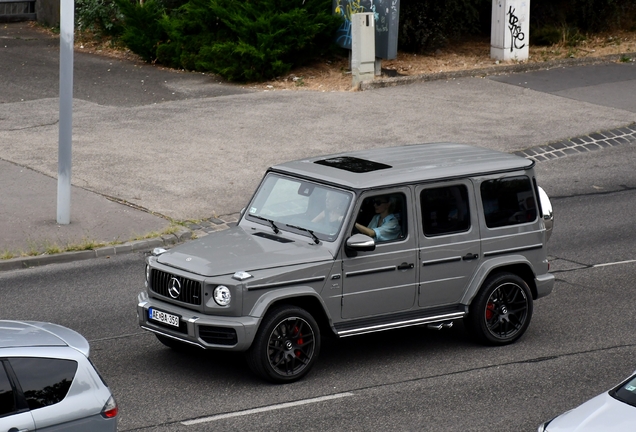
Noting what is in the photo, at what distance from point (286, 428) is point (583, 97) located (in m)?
16.2

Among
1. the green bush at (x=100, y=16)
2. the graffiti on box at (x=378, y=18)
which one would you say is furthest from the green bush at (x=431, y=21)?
the green bush at (x=100, y=16)

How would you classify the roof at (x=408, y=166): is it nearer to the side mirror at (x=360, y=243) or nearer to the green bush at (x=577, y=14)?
the side mirror at (x=360, y=243)

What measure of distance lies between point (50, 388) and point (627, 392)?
3.73 meters

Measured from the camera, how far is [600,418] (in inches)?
256

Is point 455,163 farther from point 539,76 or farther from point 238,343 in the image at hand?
point 539,76

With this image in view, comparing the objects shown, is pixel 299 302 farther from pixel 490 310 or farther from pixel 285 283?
pixel 490 310

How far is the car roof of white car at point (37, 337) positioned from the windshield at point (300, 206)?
3.15m

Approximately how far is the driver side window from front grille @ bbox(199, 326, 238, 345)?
5.25 feet

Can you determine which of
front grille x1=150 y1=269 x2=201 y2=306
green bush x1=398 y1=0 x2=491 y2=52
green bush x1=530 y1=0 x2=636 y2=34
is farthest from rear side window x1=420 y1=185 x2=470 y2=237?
green bush x1=530 y1=0 x2=636 y2=34

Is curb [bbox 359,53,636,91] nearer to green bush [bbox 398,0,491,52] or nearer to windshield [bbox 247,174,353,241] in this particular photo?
green bush [bbox 398,0,491,52]

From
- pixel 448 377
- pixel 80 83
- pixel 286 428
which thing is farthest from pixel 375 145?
pixel 286 428

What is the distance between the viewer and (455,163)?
10320 mm

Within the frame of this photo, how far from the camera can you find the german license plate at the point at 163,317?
9250 mm

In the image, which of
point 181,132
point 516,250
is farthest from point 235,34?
point 516,250
